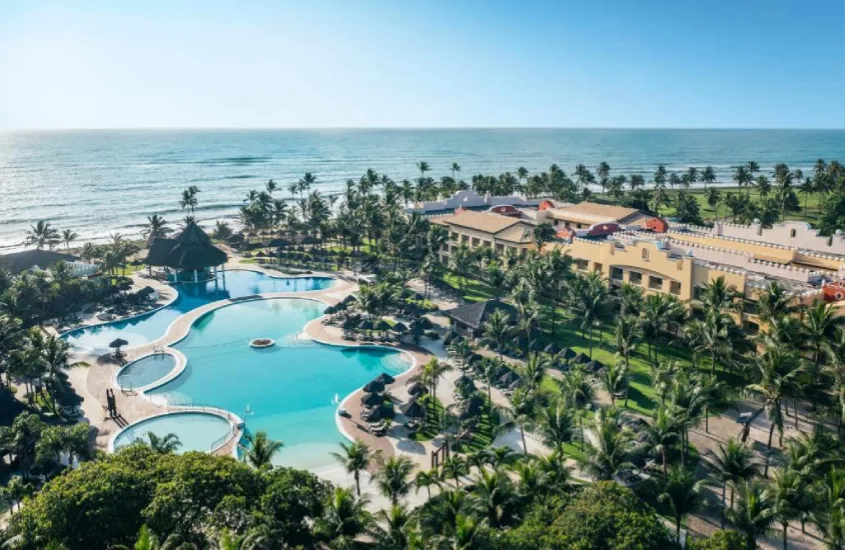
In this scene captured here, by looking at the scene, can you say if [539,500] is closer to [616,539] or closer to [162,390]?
[616,539]

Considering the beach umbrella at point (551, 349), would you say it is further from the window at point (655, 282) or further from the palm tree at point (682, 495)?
the palm tree at point (682, 495)

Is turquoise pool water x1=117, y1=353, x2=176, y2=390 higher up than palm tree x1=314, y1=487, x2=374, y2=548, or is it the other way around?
palm tree x1=314, y1=487, x2=374, y2=548

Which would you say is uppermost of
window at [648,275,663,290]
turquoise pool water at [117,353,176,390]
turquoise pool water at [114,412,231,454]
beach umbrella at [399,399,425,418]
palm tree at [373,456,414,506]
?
window at [648,275,663,290]

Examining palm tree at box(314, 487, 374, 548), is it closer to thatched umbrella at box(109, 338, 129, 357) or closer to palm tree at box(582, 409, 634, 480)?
palm tree at box(582, 409, 634, 480)

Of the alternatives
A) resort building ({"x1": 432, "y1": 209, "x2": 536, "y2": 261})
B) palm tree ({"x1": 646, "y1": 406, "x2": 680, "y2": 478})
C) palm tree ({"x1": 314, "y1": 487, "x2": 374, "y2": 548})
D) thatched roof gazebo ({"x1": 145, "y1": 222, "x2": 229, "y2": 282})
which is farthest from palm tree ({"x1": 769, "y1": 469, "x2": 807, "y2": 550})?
thatched roof gazebo ({"x1": 145, "y1": 222, "x2": 229, "y2": 282})

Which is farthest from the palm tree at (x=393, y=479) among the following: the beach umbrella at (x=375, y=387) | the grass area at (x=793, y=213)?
the grass area at (x=793, y=213)

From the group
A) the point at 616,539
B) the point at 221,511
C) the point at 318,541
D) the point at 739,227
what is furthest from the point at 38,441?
the point at 739,227
